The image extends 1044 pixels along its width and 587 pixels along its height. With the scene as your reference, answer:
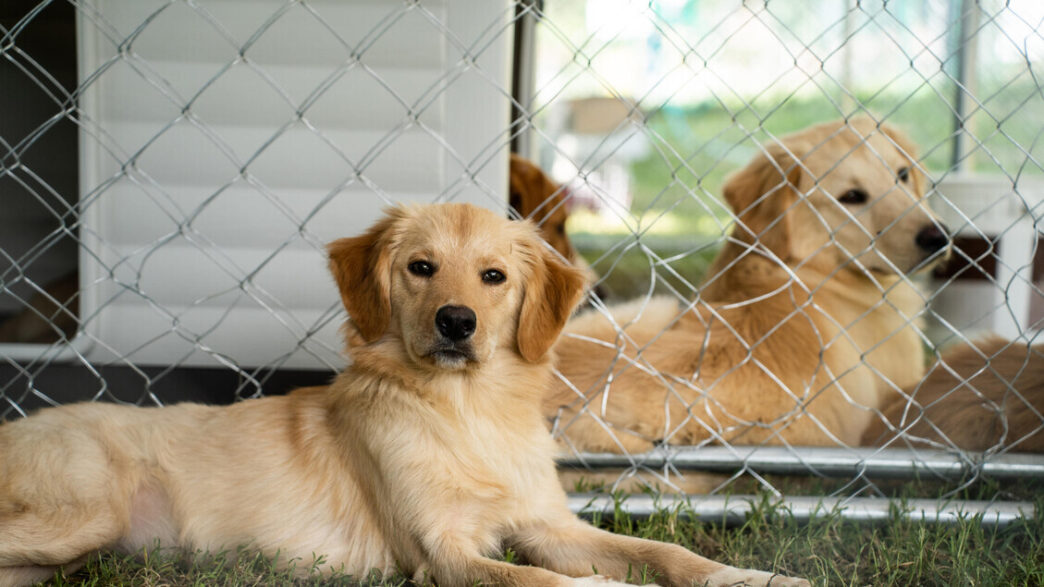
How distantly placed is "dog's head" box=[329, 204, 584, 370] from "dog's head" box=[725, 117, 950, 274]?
0.92m

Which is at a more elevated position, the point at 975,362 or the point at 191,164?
the point at 191,164

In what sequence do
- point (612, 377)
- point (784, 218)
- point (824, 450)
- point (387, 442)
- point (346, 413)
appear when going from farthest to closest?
point (784, 218) < point (612, 377) < point (824, 450) < point (346, 413) < point (387, 442)

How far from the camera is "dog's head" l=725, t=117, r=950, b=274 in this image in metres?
2.79

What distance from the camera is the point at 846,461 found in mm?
2451

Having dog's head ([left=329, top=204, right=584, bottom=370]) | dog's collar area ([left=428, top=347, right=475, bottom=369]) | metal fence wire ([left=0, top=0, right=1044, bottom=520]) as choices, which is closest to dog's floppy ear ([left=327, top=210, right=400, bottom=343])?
dog's head ([left=329, top=204, right=584, bottom=370])

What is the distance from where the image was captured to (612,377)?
2678mm

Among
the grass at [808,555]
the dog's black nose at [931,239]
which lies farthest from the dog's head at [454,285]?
the dog's black nose at [931,239]

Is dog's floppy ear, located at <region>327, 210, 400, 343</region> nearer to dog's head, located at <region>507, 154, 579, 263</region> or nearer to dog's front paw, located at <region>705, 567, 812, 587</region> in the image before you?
dog's front paw, located at <region>705, 567, 812, 587</region>

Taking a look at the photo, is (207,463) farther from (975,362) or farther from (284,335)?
(975,362)

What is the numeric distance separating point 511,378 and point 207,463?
2.63 ft

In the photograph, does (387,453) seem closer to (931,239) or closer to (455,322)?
(455,322)

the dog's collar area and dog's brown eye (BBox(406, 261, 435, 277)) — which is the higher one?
dog's brown eye (BBox(406, 261, 435, 277))

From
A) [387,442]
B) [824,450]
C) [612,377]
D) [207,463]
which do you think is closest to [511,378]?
→ [387,442]

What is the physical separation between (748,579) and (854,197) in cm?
154
